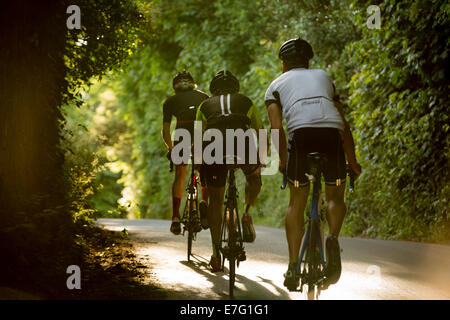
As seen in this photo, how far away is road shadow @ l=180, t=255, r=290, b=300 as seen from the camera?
597 cm

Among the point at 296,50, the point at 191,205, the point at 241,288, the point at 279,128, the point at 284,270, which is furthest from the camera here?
the point at 191,205

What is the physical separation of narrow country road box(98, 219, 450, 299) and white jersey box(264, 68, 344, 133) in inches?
68.1

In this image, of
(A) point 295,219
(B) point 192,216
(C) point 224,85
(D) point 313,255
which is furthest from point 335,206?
(B) point 192,216

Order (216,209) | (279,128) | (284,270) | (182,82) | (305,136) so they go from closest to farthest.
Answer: (305,136) < (279,128) < (216,209) < (284,270) < (182,82)

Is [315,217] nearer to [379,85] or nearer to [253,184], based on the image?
[253,184]

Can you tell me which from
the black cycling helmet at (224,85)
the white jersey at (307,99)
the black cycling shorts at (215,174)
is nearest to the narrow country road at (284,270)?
the black cycling shorts at (215,174)

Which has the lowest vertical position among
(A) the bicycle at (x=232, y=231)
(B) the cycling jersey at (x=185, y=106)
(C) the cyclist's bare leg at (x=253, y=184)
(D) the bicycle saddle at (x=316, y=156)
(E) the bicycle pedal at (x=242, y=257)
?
(E) the bicycle pedal at (x=242, y=257)

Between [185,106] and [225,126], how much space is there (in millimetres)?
1846

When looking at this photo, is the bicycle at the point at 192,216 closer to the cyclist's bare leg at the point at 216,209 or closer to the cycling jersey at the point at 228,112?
the cyclist's bare leg at the point at 216,209

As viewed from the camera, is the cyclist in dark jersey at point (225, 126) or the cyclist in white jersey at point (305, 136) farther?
the cyclist in dark jersey at point (225, 126)

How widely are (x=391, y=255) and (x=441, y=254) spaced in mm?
686

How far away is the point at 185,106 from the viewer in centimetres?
821

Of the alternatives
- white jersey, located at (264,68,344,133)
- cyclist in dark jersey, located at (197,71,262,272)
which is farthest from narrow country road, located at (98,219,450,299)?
white jersey, located at (264,68,344,133)

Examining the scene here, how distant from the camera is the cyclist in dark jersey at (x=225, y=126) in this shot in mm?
6473
